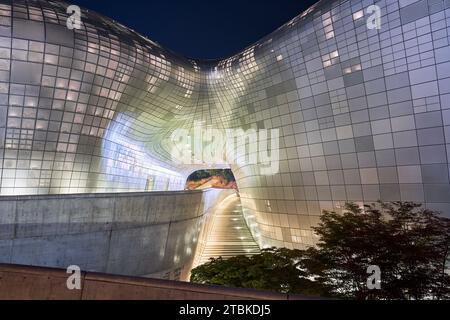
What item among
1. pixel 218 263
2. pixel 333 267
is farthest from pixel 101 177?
pixel 333 267

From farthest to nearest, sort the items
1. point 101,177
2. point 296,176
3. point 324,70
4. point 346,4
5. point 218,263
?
1. point 101,177
2. point 296,176
3. point 324,70
4. point 346,4
5. point 218,263

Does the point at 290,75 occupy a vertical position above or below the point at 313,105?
above

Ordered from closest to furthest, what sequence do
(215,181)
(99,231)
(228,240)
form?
(99,231) → (228,240) → (215,181)

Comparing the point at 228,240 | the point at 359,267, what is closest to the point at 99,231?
the point at 359,267

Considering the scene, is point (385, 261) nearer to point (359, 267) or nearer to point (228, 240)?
point (359, 267)

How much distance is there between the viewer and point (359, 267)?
33.6 ft

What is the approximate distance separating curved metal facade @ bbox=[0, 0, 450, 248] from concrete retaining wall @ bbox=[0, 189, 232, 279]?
37.9 ft

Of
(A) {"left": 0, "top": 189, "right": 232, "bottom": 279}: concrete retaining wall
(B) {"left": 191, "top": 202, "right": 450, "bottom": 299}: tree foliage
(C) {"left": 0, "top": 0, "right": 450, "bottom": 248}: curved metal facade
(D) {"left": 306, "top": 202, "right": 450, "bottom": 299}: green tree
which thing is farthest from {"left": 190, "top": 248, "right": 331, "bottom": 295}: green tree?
(C) {"left": 0, "top": 0, "right": 450, "bottom": 248}: curved metal facade

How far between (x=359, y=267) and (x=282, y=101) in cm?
1816

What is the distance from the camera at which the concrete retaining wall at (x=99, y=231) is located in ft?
40.4

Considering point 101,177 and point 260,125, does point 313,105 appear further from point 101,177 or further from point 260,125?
point 101,177

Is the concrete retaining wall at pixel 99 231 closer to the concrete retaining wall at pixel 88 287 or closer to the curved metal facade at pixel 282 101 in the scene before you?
the concrete retaining wall at pixel 88 287

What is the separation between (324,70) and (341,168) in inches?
311

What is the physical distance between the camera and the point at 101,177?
1313 inches
